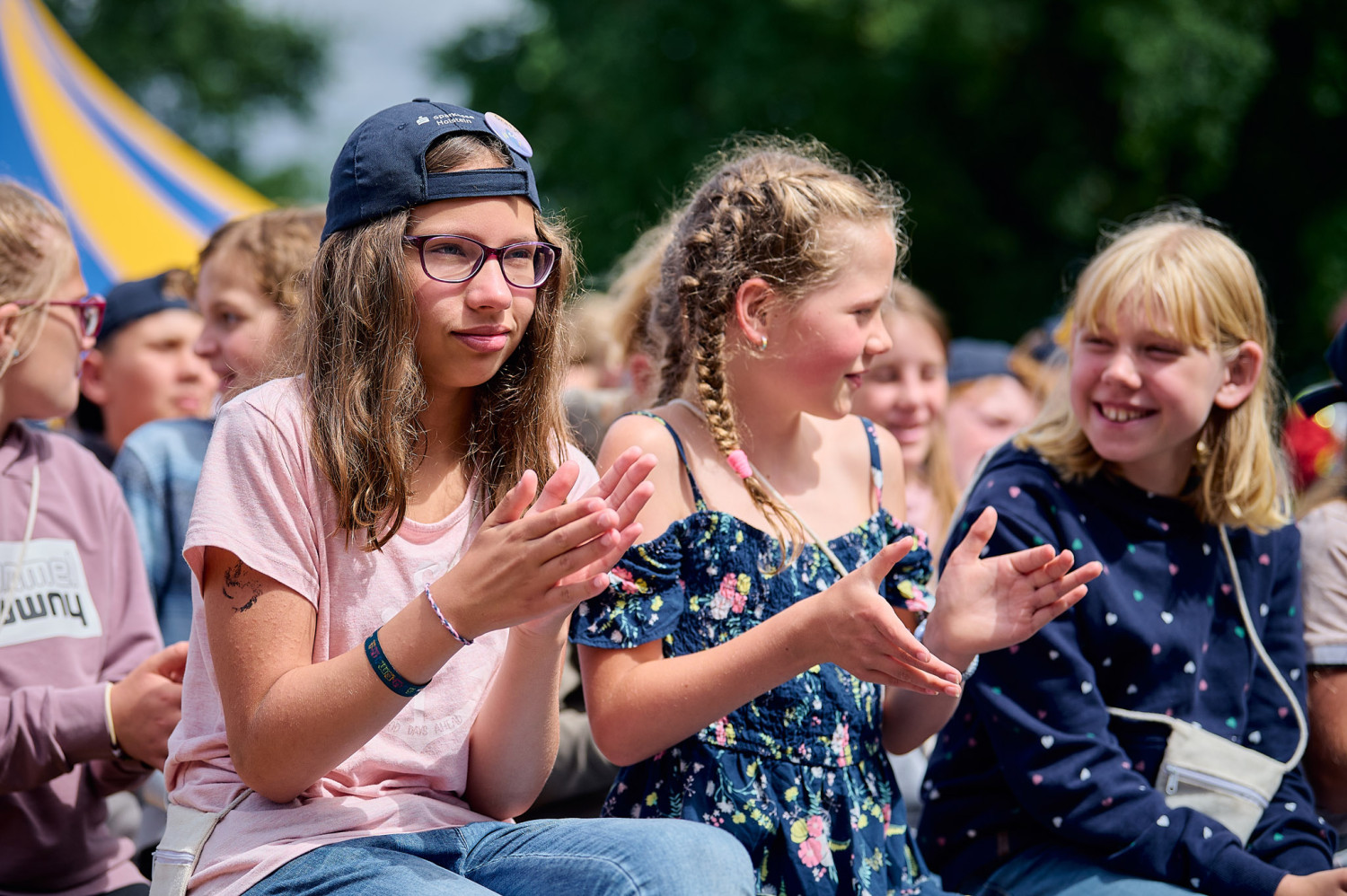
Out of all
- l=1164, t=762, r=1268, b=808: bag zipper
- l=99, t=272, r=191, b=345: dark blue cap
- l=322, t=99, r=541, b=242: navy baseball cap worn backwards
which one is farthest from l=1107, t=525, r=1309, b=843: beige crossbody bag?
l=99, t=272, r=191, b=345: dark blue cap

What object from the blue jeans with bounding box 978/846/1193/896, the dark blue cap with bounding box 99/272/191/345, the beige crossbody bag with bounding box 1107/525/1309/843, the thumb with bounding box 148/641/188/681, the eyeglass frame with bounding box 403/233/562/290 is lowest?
the blue jeans with bounding box 978/846/1193/896

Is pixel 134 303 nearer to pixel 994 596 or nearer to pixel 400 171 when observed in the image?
pixel 400 171

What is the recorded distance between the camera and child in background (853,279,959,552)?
4000 mm

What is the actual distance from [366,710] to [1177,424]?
191 cm

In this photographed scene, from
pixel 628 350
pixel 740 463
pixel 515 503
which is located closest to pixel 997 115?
pixel 628 350

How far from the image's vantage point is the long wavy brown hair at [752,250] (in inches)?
90.9

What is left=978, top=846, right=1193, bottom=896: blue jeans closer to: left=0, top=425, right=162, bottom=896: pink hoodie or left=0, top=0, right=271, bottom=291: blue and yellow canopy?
left=0, top=425, right=162, bottom=896: pink hoodie

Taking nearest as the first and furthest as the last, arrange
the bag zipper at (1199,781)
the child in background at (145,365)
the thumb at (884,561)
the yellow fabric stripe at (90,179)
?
the thumb at (884,561), the bag zipper at (1199,781), the child in background at (145,365), the yellow fabric stripe at (90,179)

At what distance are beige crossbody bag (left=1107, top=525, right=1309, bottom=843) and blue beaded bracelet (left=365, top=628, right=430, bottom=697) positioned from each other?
1.56 m

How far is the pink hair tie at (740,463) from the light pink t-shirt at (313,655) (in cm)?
60

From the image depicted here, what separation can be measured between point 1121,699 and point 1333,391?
1.11 meters

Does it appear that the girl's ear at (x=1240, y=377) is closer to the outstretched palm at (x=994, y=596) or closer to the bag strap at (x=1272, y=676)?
the bag strap at (x=1272, y=676)

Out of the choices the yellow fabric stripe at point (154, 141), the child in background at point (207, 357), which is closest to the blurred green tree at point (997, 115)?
the yellow fabric stripe at point (154, 141)

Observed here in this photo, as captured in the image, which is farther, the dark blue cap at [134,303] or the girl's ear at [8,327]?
the dark blue cap at [134,303]
